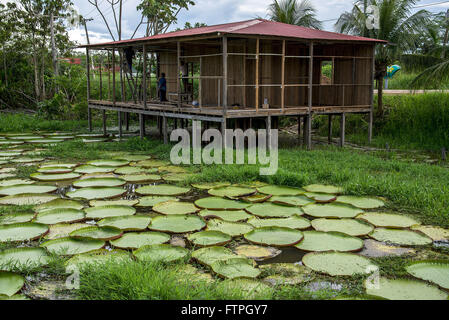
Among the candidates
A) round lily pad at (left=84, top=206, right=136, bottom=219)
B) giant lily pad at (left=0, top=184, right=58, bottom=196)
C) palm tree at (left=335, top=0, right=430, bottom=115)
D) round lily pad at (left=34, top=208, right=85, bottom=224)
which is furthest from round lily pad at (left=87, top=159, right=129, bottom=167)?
palm tree at (left=335, top=0, right=430, bottom=115)

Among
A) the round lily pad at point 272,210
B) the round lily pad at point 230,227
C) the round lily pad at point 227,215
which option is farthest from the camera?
the round lily pad at point 272,210

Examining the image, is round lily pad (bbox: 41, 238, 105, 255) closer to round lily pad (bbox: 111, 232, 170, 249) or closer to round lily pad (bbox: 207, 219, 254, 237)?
round lily pad (bbox: 111, 232, 170, 249)

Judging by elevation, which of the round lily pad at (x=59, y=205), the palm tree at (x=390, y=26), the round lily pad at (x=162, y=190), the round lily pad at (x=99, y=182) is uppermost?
the palm tree at (x=390, y=26)

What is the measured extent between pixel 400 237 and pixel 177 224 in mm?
2645

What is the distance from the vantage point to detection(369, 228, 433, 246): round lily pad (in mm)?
5046

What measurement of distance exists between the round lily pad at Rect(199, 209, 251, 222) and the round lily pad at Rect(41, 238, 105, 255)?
5.05 ft

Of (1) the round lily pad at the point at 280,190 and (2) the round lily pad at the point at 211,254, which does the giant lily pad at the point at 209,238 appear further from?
(1) the round lily pad at the point at 280,190

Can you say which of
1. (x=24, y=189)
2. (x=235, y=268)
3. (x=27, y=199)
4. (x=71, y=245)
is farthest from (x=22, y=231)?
(x=235, y=268)

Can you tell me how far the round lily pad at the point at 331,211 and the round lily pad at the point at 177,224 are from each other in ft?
5.00

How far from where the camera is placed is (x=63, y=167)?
29.5ft

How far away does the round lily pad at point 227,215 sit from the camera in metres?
5.87

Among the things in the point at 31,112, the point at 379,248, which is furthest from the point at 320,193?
the point at 31,112

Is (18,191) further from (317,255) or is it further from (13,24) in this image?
(13,24)

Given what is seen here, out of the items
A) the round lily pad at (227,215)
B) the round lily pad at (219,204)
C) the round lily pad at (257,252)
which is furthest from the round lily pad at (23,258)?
the round lily pad at (219,204)
